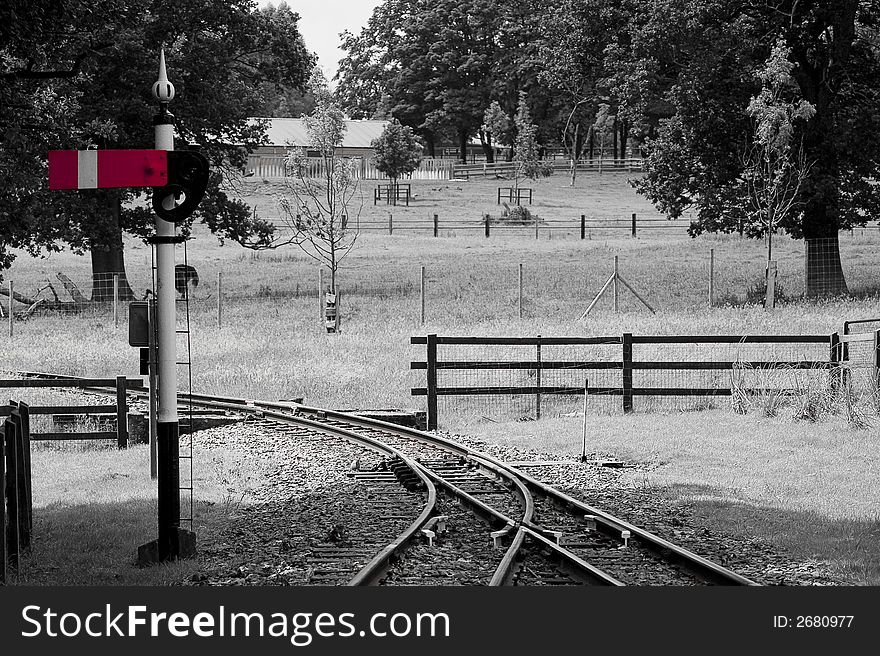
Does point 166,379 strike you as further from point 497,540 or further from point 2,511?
point 497,540

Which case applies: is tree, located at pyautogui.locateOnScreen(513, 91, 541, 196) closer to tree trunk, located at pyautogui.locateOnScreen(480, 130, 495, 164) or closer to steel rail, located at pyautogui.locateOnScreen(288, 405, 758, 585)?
tree trunk, located at pyautogui.locateOnScreen(480, 130, 495, 164)

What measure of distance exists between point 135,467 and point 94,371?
34.1 feet

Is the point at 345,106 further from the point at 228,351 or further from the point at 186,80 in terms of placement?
the point at 228,351

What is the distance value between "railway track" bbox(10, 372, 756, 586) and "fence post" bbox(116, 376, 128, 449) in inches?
182

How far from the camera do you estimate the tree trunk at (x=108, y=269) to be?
35919 millimetres

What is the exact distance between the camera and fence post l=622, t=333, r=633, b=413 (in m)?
17.9

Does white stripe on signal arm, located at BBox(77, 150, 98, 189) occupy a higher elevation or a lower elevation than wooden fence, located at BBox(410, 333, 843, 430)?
higher

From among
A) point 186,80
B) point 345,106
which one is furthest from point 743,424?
point 345,106

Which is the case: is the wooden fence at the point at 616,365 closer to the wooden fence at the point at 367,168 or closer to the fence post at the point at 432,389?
the fence post at the point at 432,389

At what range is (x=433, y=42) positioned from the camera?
91.2 metres

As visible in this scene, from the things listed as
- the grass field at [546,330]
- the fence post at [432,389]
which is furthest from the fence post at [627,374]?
the fence post at [432,389]

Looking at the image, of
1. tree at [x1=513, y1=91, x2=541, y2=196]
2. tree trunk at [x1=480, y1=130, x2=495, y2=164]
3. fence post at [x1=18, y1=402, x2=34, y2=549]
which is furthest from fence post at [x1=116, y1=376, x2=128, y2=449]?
tree trunk at [x1=480, y1=130, x2=495, y2=164]

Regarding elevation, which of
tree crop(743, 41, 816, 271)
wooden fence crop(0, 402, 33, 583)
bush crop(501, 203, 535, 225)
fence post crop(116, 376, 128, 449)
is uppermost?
tree crop(743, 41, 816, 271)

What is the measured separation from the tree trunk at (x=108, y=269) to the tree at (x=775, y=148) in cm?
1910
